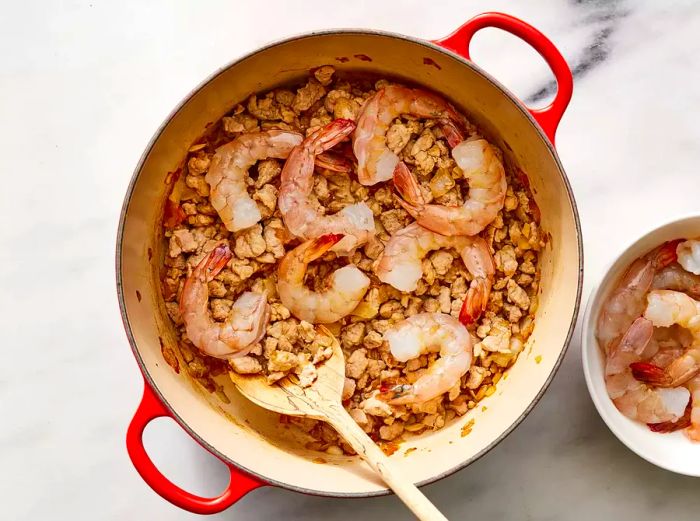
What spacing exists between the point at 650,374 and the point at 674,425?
14cm

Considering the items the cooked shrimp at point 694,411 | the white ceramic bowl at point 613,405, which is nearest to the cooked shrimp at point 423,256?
the white ceramic bowl at point 613,405

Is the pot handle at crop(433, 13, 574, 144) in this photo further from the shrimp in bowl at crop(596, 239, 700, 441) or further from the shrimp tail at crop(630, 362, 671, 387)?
the shrimp tail at crop(630, 362, 671, 387)

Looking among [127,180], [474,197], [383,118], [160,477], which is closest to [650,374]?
[474,197]

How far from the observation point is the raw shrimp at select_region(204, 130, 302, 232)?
1.76 meters

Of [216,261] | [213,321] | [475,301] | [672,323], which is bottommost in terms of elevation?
[672,323]

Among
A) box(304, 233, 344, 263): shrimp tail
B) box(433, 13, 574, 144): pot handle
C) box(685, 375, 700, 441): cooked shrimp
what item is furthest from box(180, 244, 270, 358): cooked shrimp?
box(685, 375, 700, 441): cooked shrimp

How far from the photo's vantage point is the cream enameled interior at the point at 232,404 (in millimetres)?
1651

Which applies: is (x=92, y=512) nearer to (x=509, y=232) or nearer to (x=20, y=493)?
(x=20, y=493)

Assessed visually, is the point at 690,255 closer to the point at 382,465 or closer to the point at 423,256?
the point at 423,256

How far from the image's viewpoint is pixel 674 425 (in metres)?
1.79

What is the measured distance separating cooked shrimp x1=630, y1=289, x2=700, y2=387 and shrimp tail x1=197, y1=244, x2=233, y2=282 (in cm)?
88

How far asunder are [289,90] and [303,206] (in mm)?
273

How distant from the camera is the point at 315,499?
1.87 meters

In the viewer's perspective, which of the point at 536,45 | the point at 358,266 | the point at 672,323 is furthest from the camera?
the point at 358,266
